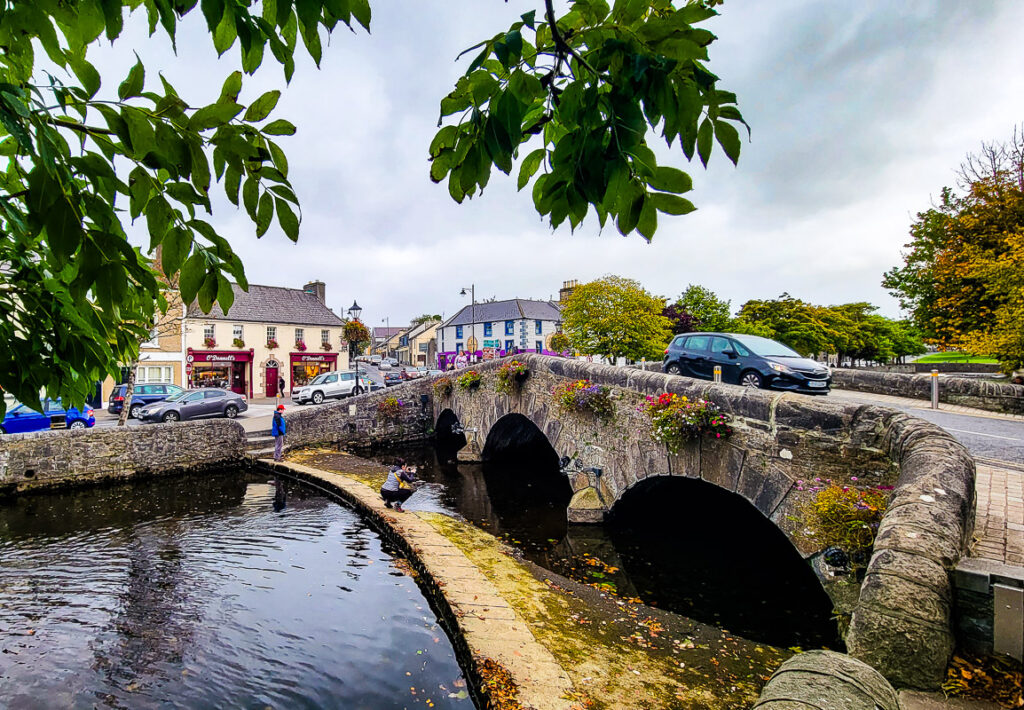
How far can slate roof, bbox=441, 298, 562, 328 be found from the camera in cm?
5631

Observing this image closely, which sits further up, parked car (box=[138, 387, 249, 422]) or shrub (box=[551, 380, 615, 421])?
shrub (box=[551, 380, 615, 421])

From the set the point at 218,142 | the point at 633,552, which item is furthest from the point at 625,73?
the point at 633,552

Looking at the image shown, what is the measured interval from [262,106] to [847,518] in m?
6.18

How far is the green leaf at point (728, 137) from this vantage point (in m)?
1.33

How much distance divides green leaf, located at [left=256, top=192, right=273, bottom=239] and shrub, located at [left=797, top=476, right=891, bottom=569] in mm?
5925

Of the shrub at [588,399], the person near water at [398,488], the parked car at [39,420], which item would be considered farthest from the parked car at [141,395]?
the shrub at [588,399]

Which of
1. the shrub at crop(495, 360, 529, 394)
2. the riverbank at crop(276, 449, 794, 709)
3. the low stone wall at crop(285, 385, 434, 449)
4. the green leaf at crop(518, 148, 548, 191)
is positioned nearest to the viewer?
the green leaf at crop(518, 148, 548, 191)

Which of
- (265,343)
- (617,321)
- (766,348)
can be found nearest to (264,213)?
(766,348)

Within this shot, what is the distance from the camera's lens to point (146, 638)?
6051mm

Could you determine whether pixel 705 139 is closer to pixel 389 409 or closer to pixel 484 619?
pixel 484 619

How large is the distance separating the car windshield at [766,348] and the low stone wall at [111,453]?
15.3m

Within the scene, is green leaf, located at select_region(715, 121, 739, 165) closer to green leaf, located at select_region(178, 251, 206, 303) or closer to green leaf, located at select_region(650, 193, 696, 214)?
green leaf, located at select_region(650, 193, 696, 214)

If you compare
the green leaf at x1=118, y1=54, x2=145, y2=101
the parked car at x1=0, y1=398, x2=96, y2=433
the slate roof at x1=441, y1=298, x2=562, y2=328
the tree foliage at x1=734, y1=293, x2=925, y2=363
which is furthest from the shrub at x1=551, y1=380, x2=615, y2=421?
the slate roof at x1=441, y1=298, x2=562, y2=328

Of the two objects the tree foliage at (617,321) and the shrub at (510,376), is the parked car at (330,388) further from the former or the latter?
the shrub at (510,376)
